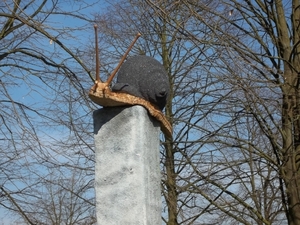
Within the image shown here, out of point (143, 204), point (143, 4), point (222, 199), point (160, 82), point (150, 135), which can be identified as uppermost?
point (143, 4)

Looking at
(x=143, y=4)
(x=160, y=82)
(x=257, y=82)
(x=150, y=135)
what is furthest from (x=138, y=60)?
(x=143, y=4)

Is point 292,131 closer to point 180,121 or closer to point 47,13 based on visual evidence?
point 180,121

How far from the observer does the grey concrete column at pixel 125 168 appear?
187 inches

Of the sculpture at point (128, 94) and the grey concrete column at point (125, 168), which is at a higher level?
the sculpture at point (128, 94)

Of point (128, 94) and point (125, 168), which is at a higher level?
point (128, 94)

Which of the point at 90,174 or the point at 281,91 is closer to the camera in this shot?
the point at 281,91

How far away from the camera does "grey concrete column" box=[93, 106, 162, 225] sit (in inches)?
187

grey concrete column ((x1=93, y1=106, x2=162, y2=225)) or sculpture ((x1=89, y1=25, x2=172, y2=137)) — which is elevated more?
sculpture ((x1=89, y1=25, x2=172, y2=137))

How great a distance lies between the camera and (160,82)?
5043 mm

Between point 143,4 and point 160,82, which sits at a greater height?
point 143,4

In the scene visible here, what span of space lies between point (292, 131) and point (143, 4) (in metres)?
3.62

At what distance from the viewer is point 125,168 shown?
4.80 m

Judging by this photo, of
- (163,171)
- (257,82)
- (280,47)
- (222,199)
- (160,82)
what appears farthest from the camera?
(163,171)

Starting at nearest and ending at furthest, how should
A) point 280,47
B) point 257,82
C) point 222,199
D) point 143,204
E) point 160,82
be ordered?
1. point 143,204
2. point 160,82
3. point 257,82
4. point 280,47
5. point 222,199
